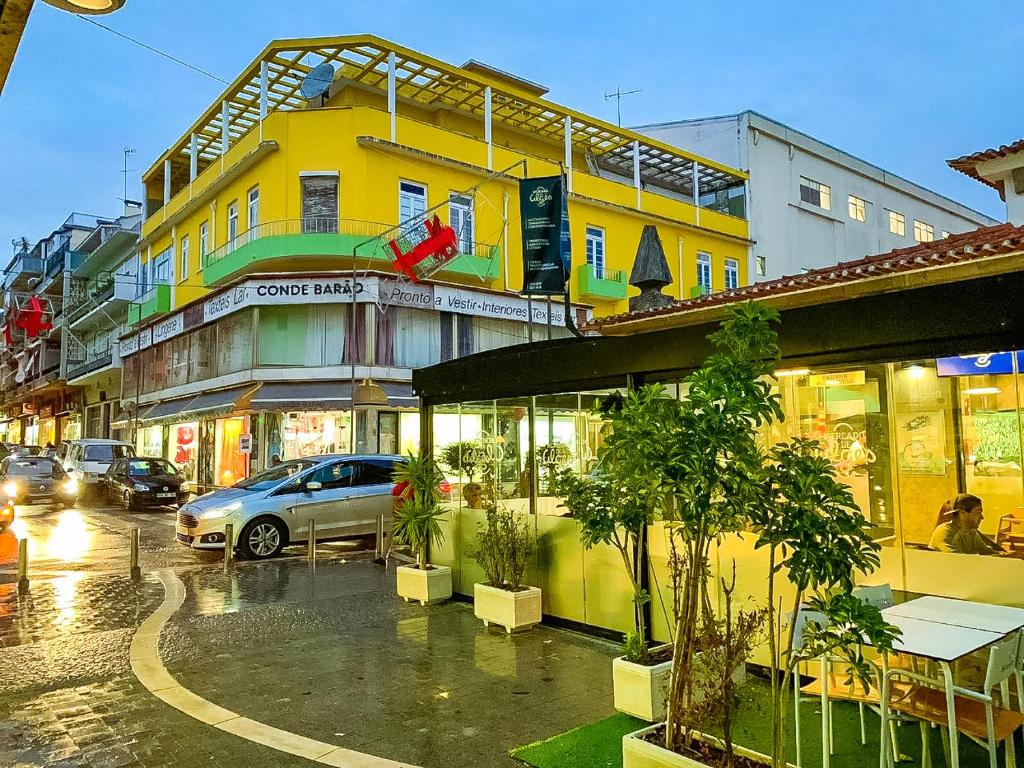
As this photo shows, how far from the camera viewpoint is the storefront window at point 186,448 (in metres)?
31.0

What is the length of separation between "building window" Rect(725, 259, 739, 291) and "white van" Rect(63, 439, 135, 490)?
26704 millimetres

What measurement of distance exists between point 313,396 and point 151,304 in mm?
15004

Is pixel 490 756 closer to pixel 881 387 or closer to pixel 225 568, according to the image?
pixel 881 387

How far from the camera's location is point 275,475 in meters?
14.6

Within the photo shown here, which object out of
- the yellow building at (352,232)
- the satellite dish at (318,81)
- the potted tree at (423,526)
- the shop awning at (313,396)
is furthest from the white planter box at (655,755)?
the satellite dish at (318,81)

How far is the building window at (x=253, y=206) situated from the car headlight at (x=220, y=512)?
1616 centimetres

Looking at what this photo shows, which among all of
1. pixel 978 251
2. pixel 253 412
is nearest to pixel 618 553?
pixel 978 251

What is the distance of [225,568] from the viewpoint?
1222 centimetres

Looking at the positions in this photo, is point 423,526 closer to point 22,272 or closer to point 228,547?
point 228,547

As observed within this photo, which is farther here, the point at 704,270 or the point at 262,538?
the point at 704,270

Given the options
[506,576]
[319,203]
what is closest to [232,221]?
[319,203]

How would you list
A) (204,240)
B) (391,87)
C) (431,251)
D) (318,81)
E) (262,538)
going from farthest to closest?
(204,240) < (391,87) < (318,81) < (431,251) < (262,538)

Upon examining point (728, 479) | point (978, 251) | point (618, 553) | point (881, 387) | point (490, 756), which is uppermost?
point (978, 251)

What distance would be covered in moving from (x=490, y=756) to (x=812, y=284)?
17.4 ft
